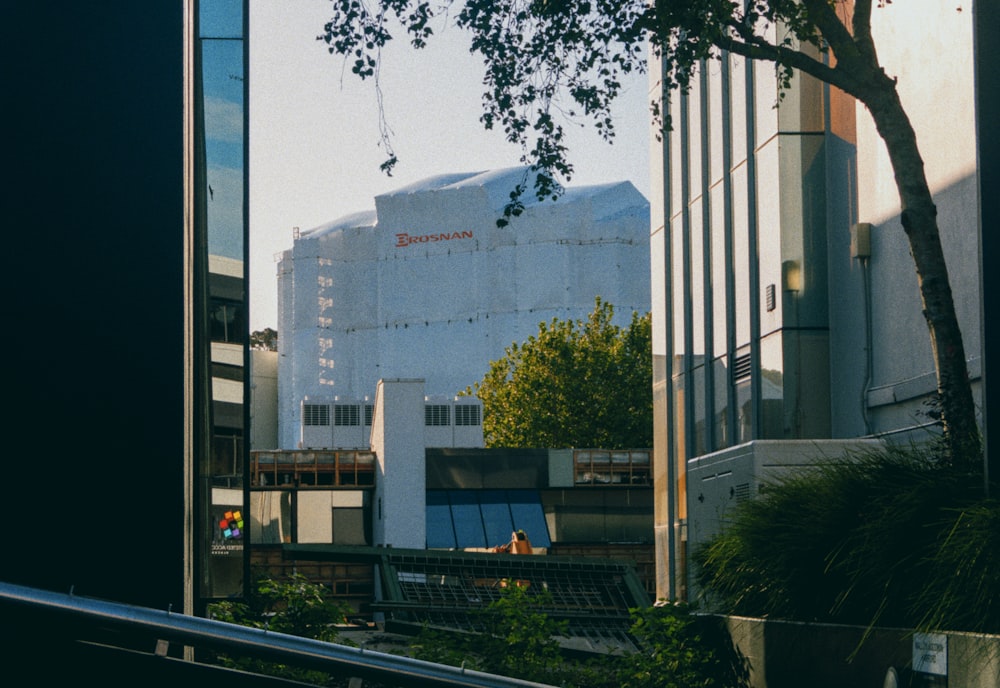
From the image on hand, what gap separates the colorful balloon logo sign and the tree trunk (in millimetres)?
3511

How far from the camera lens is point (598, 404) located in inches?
2291

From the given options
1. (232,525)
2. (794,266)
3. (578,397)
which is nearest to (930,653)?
(232,525)

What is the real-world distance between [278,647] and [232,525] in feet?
12.4

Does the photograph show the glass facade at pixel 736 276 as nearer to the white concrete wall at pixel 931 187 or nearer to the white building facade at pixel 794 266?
the white building facade at pixel 794 266

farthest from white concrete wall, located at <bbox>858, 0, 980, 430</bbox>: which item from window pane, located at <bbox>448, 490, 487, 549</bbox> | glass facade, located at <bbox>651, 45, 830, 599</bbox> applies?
A: window pane, located at <bbox>448, 490, 487, 549</bbox>

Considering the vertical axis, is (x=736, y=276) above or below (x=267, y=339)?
below

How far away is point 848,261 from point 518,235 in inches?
2809

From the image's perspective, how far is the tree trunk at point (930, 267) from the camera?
780 centimetres

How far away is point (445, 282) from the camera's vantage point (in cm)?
9075

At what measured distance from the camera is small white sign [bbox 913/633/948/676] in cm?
529

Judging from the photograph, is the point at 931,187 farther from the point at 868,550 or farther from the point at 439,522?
the point at 439,522

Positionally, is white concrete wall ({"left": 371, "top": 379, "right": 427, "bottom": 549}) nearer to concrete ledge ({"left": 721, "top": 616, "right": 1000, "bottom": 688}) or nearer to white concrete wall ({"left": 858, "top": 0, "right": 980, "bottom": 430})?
white concrete wall ({"left": 858, "top": 0, "right": 980, "bottom": 430})

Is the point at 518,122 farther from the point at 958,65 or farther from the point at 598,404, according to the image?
Answer: the point at 598,404

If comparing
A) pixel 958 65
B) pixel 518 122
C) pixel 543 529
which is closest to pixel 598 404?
pixel 543 529
